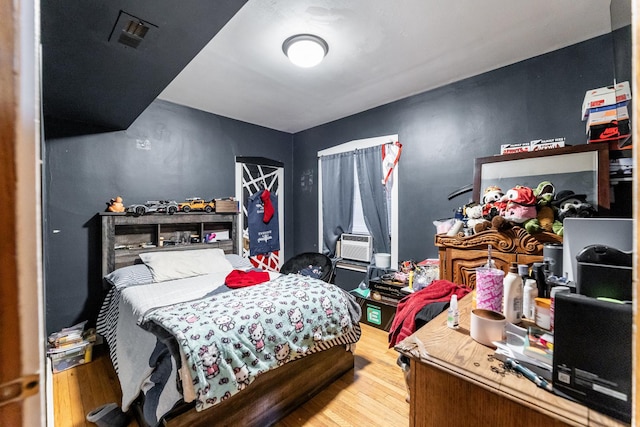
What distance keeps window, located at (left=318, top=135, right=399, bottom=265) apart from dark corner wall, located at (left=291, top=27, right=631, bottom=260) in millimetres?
76

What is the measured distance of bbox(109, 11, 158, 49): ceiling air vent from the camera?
1291mm

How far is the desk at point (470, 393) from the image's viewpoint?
686 mm

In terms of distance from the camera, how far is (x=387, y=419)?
5.59ft

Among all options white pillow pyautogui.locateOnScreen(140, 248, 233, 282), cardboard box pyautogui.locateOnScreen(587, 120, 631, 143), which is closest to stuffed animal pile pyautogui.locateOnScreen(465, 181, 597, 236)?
cardboard box pyautogui.locateOnScreen(587, 120, 631, 143)

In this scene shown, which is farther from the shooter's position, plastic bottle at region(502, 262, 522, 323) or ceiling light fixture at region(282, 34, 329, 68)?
ceiling light fixture at region(282, 34, 329, 68)

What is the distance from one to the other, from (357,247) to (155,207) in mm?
2424

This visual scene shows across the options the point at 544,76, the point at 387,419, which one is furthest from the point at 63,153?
the point at 544,76

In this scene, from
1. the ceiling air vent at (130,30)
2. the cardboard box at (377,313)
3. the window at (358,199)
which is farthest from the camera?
the window at (358,199)

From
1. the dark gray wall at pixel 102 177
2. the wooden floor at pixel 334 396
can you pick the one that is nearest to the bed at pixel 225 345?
the wooden floor at pixel 334 396

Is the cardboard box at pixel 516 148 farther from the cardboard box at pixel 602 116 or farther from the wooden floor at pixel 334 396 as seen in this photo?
the wooden floor at pixel 334 396

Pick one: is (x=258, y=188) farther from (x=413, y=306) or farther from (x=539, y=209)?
(x=539, y=209)

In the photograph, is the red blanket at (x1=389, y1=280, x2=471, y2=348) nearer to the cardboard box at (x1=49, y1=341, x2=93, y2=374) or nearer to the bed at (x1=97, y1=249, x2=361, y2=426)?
the bed at (x1=97, y1=249, x2=361, y2=426)

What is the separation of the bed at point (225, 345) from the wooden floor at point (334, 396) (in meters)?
0.11

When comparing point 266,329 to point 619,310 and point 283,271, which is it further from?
point 283,271
